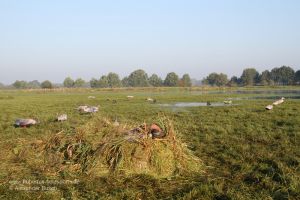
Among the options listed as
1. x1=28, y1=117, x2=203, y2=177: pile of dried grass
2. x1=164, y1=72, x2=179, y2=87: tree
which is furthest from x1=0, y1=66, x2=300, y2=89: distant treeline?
x1=28, y1=117, x2=203, y2=177: pile of dried grass

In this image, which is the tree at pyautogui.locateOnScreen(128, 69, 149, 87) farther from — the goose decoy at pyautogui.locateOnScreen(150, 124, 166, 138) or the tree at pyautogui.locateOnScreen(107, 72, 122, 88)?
the goose decoy at pyautogui.locateOnScreen(150, 124, 166, 138)

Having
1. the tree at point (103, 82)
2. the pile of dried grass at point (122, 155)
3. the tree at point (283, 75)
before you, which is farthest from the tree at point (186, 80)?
the pile of dried grass at point (122, 155)

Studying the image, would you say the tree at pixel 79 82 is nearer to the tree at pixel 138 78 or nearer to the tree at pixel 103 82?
the tree at pixel 103 82

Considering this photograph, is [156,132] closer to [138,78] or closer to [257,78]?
[257,78]

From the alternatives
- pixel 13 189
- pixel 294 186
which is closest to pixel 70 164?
pixel 13 189

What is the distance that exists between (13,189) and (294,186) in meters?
5.82

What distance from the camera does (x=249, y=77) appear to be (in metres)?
→ 140

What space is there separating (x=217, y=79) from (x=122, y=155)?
439ft

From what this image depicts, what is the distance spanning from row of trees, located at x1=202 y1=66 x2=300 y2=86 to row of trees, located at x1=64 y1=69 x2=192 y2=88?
43.6 ft

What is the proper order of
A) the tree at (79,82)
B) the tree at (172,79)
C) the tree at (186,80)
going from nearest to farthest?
1. the tree at (186,80)
2. the tree at (172,79)
3. the tree at (79,82)

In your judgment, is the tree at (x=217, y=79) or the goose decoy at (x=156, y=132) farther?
the tree at (x=217, y=79)

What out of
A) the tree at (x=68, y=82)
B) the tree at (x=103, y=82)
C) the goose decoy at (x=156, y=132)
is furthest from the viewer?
the tree at (x=68, y=82)

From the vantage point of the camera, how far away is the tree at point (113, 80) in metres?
158

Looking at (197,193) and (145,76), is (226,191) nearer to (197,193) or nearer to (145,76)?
(197,193)
